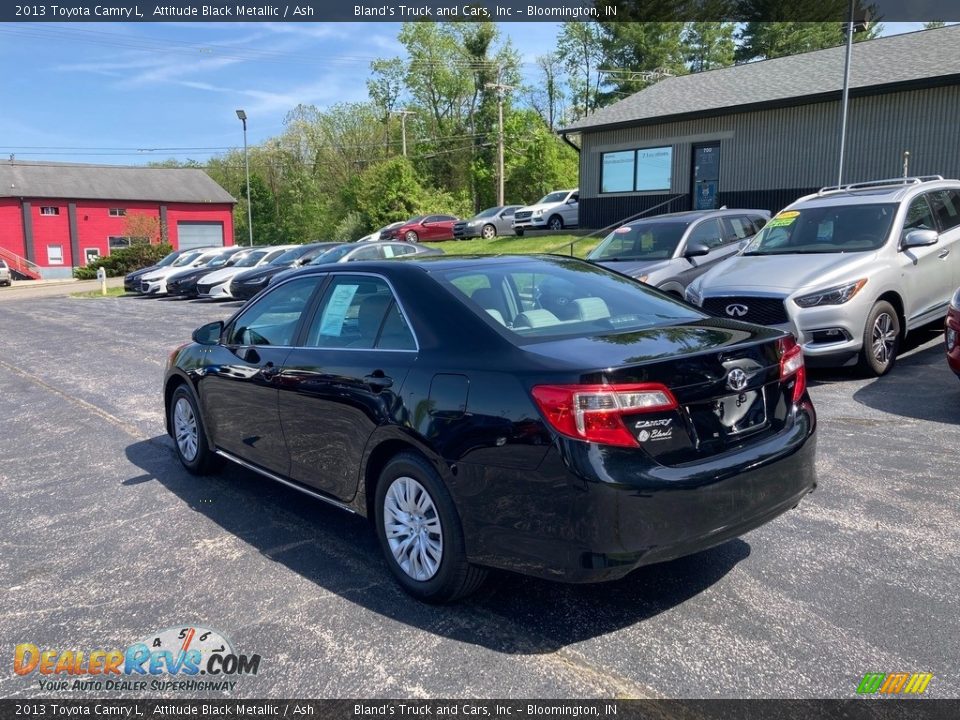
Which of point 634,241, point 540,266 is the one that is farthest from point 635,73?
point 540,266

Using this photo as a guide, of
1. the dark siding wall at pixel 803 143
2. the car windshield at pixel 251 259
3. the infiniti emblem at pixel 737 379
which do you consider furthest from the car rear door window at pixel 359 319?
the car windshield at pixel 251 259

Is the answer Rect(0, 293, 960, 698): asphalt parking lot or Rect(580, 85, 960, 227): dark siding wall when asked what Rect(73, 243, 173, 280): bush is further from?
Rect(0, 293, 960, 698): asphalt parking lot

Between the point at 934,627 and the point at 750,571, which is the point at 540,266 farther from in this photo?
the point at 934,627

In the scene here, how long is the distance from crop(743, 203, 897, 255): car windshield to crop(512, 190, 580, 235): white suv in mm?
21039

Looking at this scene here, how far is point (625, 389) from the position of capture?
3201 mm

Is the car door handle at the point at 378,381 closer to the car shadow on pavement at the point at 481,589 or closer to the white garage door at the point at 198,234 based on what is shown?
the car shadow on pavement at the point at 481,589

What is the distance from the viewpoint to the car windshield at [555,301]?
3.88 meters

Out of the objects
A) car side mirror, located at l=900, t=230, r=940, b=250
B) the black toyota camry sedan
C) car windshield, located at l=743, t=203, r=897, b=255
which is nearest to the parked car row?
car windshield, located at l=743, t=203, r=897, b=255

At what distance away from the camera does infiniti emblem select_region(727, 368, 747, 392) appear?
11.4 ft

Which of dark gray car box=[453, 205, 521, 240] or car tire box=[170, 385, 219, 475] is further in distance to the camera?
dark gray car box=[453, 205, 521, 240]

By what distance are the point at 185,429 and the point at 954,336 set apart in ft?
20.4

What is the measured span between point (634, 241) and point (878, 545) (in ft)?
27.0

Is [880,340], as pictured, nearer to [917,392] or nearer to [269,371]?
[917,392]

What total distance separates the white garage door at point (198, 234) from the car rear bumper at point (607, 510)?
6258 cm
